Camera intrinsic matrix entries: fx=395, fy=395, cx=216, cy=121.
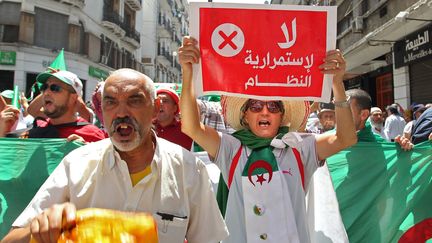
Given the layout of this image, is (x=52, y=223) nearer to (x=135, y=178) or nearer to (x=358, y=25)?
(x=135, y=178)

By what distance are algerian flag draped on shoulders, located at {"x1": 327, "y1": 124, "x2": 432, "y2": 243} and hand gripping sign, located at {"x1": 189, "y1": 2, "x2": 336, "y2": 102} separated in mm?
1168

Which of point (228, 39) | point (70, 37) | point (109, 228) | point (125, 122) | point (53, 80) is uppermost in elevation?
point (70, 37)

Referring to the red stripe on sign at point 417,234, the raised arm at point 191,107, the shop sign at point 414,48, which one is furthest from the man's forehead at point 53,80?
the shop sign at point 414,48

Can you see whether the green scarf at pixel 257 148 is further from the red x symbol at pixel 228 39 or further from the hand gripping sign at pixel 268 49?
the red x symbol at pixel 228 39

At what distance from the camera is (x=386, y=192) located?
3.33 meters

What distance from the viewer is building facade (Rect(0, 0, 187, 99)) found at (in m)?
20.6

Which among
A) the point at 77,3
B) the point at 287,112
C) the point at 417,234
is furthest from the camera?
the point at 77,3

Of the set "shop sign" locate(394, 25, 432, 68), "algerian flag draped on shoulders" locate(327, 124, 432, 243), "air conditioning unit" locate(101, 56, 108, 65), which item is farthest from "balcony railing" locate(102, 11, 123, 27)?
"algerian flag draped on shoulders" locate(327, 124, 432, 243)

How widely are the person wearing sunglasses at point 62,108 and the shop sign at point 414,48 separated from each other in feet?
33.1

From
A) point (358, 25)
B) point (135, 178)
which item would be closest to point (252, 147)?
point (135, 178)

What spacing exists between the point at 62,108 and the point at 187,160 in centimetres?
187

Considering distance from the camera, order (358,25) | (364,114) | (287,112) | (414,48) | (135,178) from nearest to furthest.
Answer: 1. (135,178)
2. (287,112)
3. (364,114)
4. (414,48)
5. (358,25)

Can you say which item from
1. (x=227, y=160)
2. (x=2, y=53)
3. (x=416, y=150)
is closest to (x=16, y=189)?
(x=227, y=160)

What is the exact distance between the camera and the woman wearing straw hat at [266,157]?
2252 millimetres
